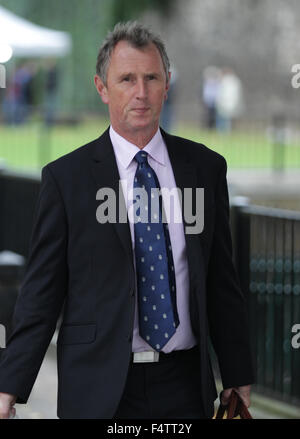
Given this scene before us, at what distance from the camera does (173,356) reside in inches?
140

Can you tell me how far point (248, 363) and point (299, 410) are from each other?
12.9 feet

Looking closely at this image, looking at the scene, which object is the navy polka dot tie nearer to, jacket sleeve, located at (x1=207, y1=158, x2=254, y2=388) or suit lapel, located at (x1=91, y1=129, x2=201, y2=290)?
suit lapel, located at (x1=91, y1=129, x2=201, y2=290)

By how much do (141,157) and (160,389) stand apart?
0.72 metres

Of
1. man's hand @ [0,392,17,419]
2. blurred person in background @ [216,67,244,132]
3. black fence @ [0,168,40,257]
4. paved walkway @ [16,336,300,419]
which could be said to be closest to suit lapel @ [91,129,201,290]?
man's hand @ [0,392,17,419]

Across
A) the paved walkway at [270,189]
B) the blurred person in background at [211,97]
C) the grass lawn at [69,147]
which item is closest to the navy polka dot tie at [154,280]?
the paved walkway at [270,189]

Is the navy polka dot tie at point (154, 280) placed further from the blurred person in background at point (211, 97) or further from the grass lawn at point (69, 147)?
the blurred person in background at point (211, 97)

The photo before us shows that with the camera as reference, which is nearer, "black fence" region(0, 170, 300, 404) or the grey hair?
the grey hair

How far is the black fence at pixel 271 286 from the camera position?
25.4 ft

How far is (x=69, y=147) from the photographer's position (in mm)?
23750

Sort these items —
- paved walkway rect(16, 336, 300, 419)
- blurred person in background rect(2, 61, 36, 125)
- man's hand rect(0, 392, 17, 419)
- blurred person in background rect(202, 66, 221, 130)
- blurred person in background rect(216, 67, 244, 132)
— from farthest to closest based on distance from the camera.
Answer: blurred person in background rect(2, 61, 36, 125) < blurred person in background rect(216, 67, 244, 132) < blurred person in background rect(202, 66, 221, 130) < paved walkway rect(16, 336, 300, 419) < man's hand rect(0, 392, 17, 419)

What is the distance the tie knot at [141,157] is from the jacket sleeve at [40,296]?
277 millimetres

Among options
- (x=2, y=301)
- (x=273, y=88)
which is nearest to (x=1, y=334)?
(x=2, y=301)

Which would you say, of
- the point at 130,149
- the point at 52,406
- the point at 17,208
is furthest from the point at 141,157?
the point at 17,208

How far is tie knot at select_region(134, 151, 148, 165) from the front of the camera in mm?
3576
